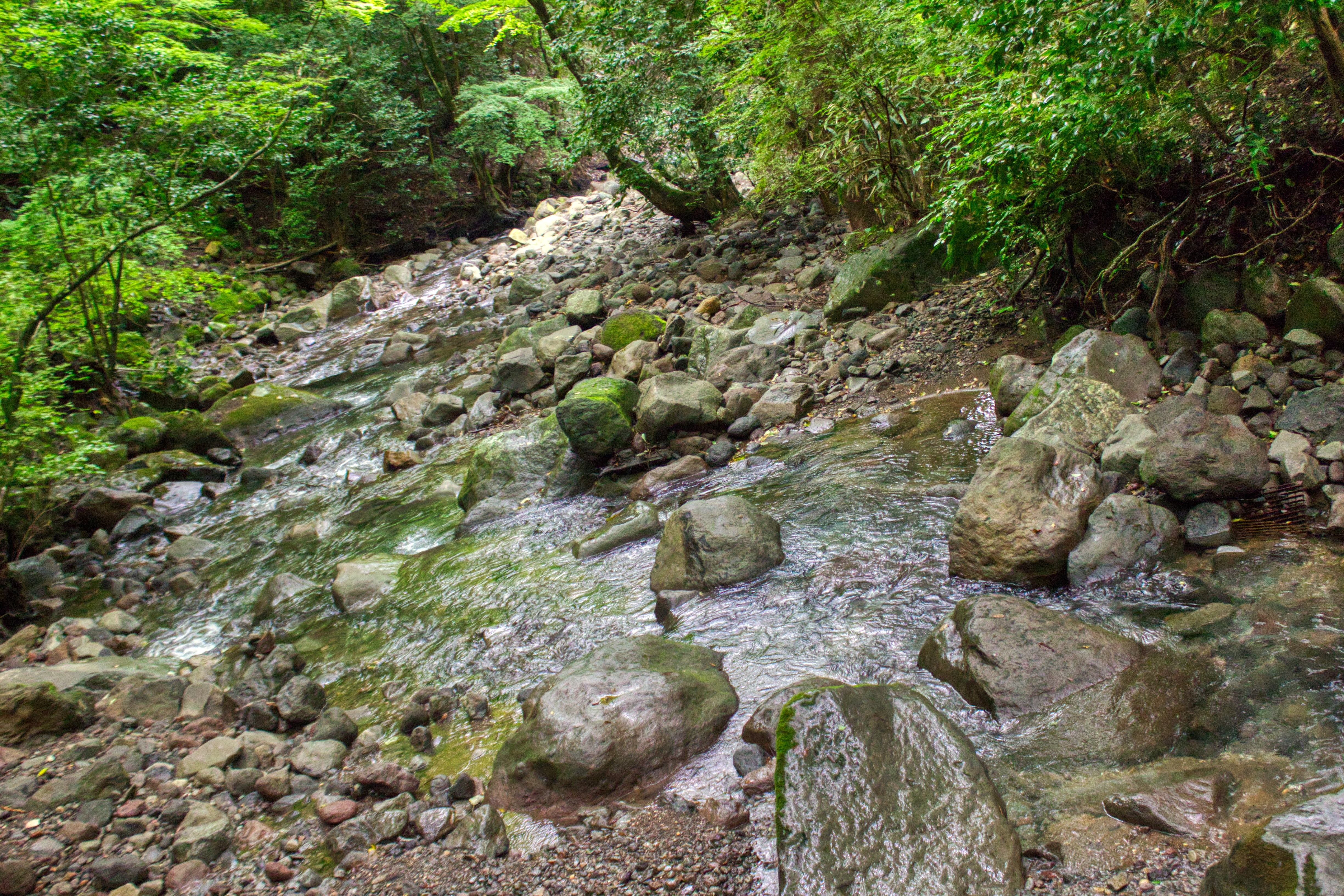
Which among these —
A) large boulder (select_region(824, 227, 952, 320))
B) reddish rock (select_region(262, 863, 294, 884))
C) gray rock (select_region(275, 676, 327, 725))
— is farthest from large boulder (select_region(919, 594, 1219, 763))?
large boulder (select_region(824, 227, 952, 320))

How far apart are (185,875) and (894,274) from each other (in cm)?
766

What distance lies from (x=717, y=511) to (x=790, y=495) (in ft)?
3.34

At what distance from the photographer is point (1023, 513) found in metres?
4.03

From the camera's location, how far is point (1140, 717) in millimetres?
3008

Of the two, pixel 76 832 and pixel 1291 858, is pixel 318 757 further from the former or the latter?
pixel 1291 858

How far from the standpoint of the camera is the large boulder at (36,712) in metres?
4.02

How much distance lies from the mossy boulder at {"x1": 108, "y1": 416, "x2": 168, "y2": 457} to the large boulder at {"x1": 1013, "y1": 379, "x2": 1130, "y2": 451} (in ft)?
34.7

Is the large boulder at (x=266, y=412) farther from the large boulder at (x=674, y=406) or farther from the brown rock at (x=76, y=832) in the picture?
the brown rock at (x=76, y=832)

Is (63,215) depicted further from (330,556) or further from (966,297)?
(966,297)

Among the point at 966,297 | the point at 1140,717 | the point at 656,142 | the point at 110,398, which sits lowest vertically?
the point at 1140,717

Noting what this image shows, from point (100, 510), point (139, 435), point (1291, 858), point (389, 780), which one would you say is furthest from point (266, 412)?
point (1291, 858)

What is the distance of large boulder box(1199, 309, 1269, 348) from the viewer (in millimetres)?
4777

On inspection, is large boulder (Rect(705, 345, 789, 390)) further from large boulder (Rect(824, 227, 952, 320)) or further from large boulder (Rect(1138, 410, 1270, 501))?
large boulder (Rect(1138, 410, 1270, 501))

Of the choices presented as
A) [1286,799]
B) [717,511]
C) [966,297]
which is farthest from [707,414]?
[1286,799]
